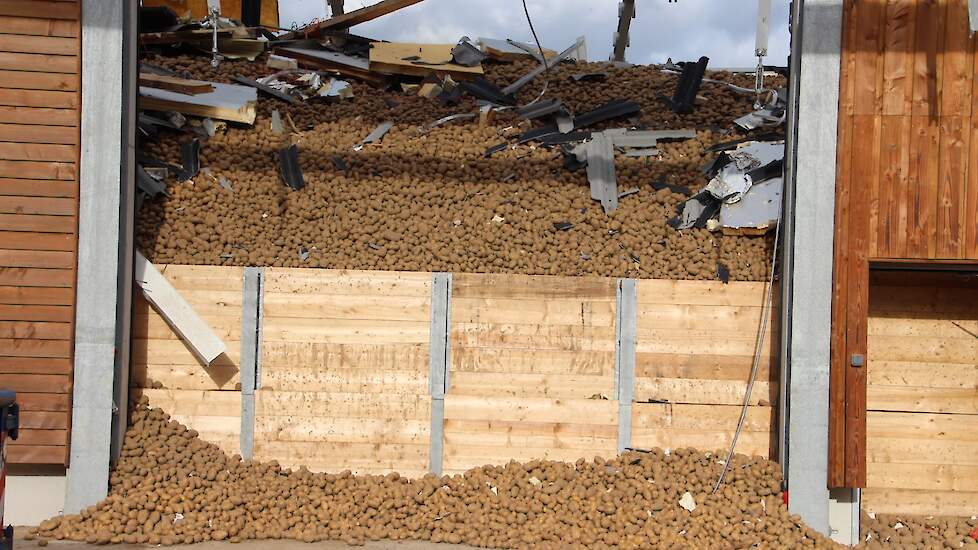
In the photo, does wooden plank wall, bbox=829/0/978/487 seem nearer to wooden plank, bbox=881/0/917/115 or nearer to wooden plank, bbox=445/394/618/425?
wooden plank, bbox=881/0/917/115

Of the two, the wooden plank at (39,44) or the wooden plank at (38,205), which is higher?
the wooden plank at (39,44)

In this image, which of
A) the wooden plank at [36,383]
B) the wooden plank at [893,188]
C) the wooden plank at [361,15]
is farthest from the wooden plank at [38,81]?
the wooden plank at [893,188]

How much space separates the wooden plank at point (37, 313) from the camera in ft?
24.5

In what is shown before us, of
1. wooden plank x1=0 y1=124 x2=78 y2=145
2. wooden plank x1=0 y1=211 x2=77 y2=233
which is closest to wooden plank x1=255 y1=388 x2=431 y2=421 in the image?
wooden plank x1=0 y1=211 x2=77 y2=233

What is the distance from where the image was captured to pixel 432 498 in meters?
7.95

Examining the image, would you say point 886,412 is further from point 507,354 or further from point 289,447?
point 289,447

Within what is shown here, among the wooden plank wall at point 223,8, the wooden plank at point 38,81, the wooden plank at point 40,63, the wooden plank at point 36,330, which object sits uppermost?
the wooden plank wall at point 223,8

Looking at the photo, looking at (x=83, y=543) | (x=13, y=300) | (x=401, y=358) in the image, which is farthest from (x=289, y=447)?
(x=13, y=300)

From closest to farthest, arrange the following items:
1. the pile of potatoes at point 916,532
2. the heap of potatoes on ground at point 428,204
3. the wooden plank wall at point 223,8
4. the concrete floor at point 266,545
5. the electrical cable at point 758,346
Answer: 1. the concrete floor at point 266,545
2. the pile of potatoes at point 916,532
3. the electrical cable at point 758,346
4. the heap of potatoes on ground at point 428,204
5. the wooden plank wall at point 223,8

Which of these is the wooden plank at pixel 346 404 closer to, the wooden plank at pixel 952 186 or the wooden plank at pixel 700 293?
the wooden plank at pixel 700 293

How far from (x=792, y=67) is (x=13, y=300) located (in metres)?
7.13

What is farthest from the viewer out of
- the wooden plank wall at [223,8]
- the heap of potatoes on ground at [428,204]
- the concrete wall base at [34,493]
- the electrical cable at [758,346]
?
A: the wooden plank wall at [223,8]

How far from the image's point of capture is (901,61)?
761 cm

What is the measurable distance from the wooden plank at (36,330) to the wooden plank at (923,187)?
286 inches
